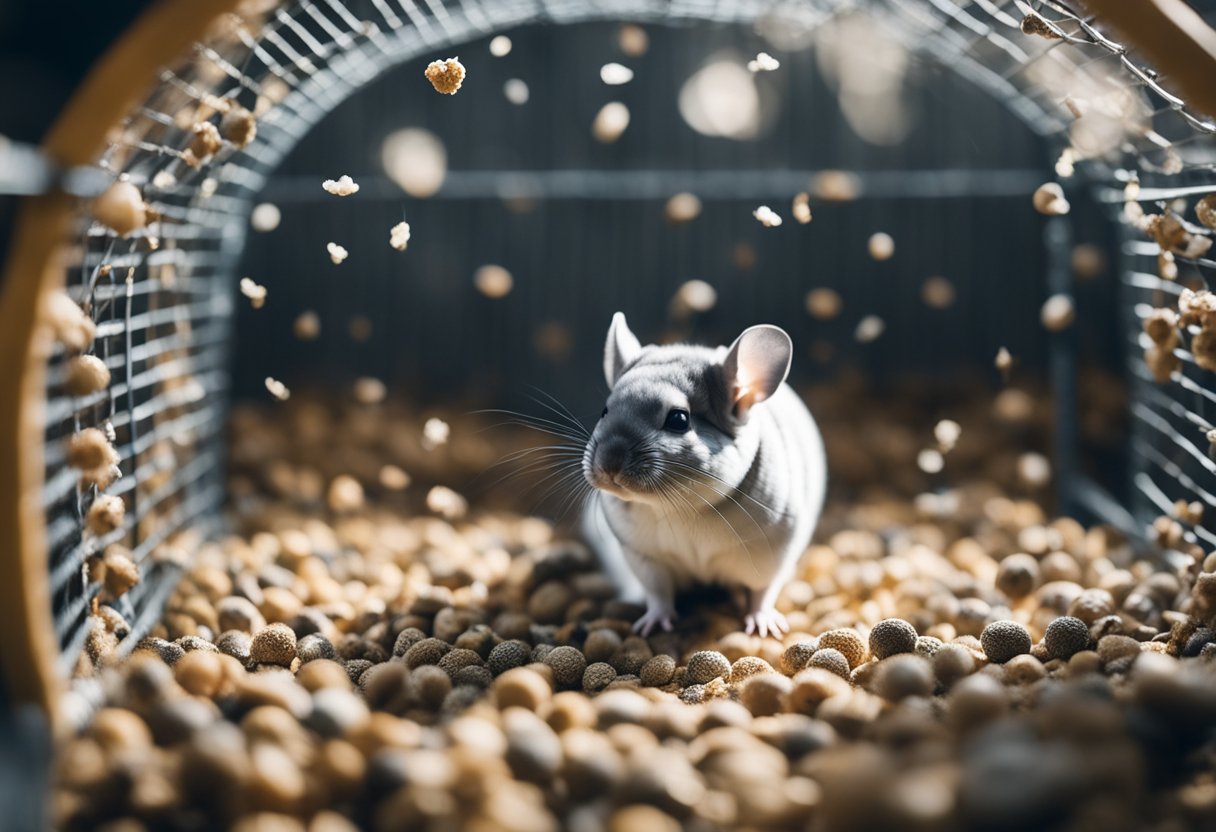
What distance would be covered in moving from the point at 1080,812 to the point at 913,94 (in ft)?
12.5

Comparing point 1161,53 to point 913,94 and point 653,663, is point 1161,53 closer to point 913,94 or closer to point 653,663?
point 653,663

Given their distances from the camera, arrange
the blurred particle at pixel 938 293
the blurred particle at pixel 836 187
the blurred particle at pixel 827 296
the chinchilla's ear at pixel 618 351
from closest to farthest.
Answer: the chinchilla's ear at pixel 618 351 < the blurred particle at pixel 836 187 < the blurred particle at pixel 938 293 < the blurred particle at pixel 827 296

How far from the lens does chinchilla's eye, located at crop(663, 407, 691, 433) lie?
91.2 inches

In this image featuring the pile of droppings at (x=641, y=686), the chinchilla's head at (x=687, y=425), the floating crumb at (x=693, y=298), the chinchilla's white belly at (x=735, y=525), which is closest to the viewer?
the pile of droppings at (x=641, y=686)

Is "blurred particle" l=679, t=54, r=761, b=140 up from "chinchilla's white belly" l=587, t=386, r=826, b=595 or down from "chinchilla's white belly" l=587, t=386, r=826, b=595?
up

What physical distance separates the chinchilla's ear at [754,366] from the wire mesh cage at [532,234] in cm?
83

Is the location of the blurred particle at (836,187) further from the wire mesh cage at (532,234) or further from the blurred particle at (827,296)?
the blurred particle at (827,296)

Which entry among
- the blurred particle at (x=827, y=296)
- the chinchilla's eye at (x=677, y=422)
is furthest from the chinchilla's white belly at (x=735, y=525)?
the blurred particle at (x=827, y=296)

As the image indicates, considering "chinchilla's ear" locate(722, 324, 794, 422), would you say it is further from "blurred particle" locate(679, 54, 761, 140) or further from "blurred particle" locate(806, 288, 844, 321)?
"blurred particle" locate(679, 54, 761, 140)

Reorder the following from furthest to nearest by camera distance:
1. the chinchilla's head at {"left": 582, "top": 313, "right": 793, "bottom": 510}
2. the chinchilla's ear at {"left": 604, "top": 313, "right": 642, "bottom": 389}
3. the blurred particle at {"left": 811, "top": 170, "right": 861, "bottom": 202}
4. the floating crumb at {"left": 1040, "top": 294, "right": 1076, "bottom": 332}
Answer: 1. the blurred particle at {"left": 811, "top": 170, "right": 861, "bottom": 202}
2. the floating crumb at {"left": 1040, "top": 294, "right": 1076, "bottom": 332}
3. the chinchilla's ear at {"left": 604, "top": 313, "right": 642, "bottom": 389}
4. the chinchilla's head at {"left": 582, "top": 313, "right": 793, "bottom": 510}

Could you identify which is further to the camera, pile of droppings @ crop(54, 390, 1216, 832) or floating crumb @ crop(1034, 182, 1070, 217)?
floating crumb @ crop(1034, 182, 1070, 217)

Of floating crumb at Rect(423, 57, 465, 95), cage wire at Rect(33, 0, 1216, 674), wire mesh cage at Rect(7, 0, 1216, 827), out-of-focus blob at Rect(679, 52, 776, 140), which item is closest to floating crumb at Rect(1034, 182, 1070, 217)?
wire mesh cage at Rect(7, 0, 1216, 827)

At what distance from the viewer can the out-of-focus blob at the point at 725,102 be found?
4.51m

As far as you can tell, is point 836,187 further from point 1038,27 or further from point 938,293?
point 1038,27
